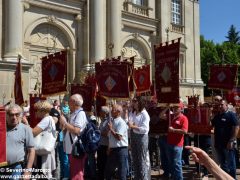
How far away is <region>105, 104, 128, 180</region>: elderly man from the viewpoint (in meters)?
8.11

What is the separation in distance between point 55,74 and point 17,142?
231 inches

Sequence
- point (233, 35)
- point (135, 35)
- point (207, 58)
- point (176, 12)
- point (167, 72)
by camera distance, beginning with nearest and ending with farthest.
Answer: point (167, 72) → point (135, 35) → point (176, 12) → point (207, 58) → point (233, 35)

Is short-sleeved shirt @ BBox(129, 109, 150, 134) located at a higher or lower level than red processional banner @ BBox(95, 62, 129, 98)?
lower

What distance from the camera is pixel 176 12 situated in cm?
3031

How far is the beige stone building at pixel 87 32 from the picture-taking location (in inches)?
752

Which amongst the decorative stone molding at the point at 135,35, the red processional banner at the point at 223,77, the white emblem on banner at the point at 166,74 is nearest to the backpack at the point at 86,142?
the white emblem on banner at the point at 166,74

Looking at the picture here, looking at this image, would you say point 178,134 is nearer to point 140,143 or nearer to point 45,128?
point 140,143

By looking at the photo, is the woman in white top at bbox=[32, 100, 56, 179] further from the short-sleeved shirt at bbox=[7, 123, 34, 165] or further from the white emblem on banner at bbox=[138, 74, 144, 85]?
the white emblem on banner at bbox=[138, 74, 144, 85]

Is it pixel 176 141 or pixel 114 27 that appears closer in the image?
pixel 176 141

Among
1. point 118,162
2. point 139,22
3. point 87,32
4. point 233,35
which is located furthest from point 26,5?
point 233,35

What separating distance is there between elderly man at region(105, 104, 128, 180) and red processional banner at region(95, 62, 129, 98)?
1.59 metres

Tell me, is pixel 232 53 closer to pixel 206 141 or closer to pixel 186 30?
pixel 186 30

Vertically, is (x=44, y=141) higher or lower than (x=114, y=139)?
higher

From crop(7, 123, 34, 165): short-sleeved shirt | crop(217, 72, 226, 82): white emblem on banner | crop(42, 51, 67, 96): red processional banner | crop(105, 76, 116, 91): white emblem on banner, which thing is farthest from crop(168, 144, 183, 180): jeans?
crop(217, 72, 226, 82): white emblem on banner
